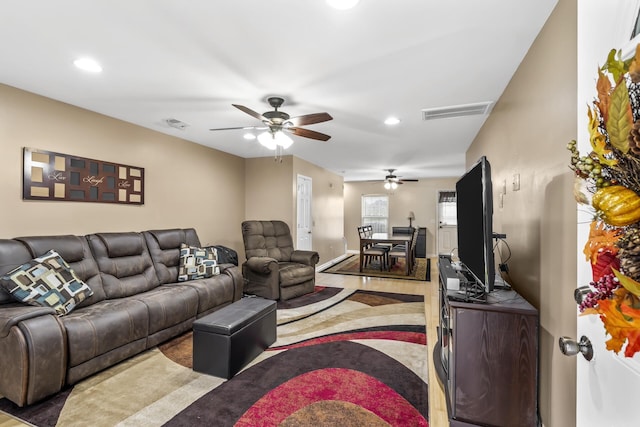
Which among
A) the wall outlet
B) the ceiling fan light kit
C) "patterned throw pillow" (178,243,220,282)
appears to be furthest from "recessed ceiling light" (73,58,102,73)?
the wall outlet

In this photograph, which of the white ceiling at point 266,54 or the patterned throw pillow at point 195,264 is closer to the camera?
the white ceiling at point 266,54

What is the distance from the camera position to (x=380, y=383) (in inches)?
89.0

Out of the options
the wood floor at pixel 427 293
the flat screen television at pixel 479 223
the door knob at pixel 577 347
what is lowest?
the wood floor at pixel 427 293

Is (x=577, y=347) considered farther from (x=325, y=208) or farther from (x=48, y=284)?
(x=325, y=208)

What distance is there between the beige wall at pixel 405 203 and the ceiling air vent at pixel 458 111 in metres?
5.67

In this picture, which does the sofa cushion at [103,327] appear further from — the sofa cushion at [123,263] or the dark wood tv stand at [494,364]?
the dark wood tv stand at [494,364]

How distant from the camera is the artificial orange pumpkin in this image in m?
0.51

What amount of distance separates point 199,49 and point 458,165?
19.5 ft

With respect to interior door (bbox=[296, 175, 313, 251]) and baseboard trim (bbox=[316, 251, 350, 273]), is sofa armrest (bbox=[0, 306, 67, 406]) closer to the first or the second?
interior door (bbox=[296, 175, 313, 251])

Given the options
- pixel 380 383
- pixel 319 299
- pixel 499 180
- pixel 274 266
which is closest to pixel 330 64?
pixel 499 180

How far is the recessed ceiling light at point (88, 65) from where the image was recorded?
223cm

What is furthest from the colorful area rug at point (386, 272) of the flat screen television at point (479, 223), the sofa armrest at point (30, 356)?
the sofa armrest at point (30, 356)

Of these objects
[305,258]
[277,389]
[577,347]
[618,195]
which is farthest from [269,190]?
[618,195]

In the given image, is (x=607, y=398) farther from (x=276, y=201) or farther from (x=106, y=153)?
(x=276, y=201)
